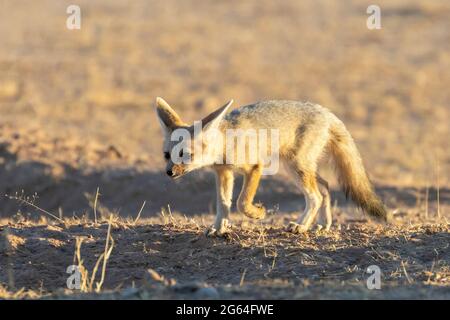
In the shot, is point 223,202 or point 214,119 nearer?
point 214,119

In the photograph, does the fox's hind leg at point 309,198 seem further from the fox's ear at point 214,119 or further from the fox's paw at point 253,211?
the fox's ear at point 214,119

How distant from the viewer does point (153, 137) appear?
17.4 metres

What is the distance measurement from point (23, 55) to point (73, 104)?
15.7ft

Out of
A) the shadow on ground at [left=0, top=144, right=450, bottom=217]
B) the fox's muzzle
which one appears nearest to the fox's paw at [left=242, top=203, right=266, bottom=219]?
the fox's muzzle

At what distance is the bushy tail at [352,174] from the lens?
7.98 meters

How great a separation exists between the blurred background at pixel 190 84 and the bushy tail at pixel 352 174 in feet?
10.6

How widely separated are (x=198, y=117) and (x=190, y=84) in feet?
10.3

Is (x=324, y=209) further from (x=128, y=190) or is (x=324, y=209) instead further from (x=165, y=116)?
(x=128, y=190)

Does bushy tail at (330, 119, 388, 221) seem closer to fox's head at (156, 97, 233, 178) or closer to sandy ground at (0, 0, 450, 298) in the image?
sandy ground at (0, 0, 450, 298)

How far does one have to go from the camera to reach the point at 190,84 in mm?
21484

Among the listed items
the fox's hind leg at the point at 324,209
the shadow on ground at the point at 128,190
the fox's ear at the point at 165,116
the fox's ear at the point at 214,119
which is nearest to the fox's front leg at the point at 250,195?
the fox's ear at the point at 214,119

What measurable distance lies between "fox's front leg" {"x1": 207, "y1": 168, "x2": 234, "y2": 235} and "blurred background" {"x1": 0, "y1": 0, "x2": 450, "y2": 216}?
3.56 metres

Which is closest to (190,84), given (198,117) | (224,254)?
(198,117)

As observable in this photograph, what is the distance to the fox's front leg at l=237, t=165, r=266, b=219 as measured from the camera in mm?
7238
